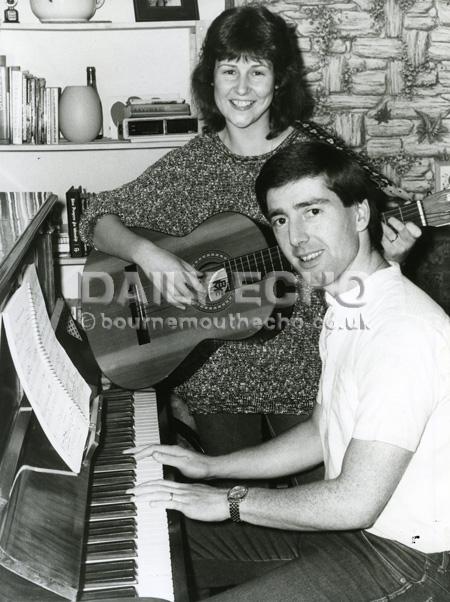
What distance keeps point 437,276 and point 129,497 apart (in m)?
1.73

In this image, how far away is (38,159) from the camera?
351cm

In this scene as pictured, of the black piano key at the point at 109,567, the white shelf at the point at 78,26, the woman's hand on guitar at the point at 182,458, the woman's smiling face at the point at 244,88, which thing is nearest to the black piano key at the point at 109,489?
the woman's hand on guitar at the point at 182,458

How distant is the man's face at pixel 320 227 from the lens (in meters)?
1.54

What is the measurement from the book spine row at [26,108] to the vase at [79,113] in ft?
0.17

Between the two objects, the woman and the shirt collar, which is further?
the woman

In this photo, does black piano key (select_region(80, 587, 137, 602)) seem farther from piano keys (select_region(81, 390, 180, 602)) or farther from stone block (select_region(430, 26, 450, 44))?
stone block (select_region(430, 26, 450, 44))

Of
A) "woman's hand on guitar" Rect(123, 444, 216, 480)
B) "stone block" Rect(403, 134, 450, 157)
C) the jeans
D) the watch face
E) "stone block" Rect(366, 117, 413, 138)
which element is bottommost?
the jeans

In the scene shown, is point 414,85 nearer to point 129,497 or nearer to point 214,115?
point 214,115

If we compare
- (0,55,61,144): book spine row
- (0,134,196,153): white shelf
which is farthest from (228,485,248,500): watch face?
(0,55,61,144): book spine row

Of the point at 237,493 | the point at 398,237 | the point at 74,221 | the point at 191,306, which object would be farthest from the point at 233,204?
the point at 74,221

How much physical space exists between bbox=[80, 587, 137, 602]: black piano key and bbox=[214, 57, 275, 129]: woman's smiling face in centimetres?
144

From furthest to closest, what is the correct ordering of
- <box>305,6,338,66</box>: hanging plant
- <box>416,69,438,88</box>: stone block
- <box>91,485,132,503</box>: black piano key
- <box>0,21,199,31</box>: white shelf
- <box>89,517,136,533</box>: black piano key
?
1. <box>416,69,438,88</box>: stone block
2. <box>305,6,338,66</box>: hanging plant
3. <box>0,21,199,31</box>: white shelf
4. <box>91,485,132,503</box>: black piano key
5. <box>89,517,136,533</box>: black piano key

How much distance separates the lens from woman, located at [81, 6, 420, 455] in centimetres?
217

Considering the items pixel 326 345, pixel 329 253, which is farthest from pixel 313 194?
Answer: pixel 326 345
